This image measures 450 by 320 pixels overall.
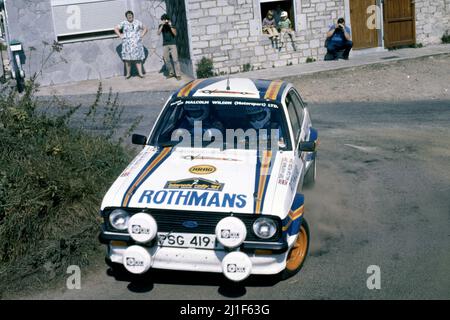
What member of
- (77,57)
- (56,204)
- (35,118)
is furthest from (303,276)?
(77,57)

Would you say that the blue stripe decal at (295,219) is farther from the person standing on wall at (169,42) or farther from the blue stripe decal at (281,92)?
the person standing on wall at (169,42)

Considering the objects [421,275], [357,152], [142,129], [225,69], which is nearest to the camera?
[421,275]

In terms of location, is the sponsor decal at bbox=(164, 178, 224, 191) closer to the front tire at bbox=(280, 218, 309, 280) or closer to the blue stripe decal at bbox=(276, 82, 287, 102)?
the front tire at bbox=(280, 218, 309, 280)

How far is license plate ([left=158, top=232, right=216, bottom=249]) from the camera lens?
5883 mm

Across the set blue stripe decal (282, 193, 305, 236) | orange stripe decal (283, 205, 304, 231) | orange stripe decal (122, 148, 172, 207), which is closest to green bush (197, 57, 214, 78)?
orange stripe decal (122, 148, 172, 207)

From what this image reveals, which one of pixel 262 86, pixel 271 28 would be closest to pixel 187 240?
pixel 262 86

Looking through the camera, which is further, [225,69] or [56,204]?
[225,69]

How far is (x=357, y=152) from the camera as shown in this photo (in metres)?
10.9

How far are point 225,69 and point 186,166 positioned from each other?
11.8 m

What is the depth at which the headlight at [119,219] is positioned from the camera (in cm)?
605

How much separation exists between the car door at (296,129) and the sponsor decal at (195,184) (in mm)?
867

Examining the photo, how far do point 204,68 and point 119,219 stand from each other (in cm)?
1215
